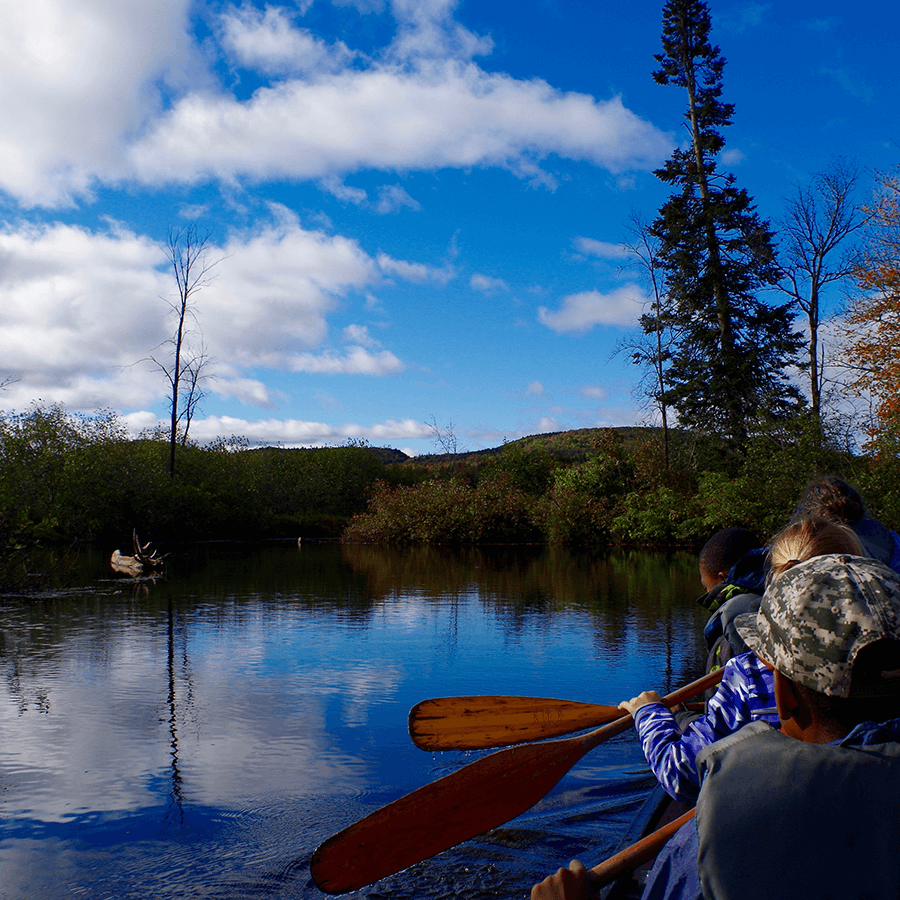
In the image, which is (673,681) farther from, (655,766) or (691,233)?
(691,233)

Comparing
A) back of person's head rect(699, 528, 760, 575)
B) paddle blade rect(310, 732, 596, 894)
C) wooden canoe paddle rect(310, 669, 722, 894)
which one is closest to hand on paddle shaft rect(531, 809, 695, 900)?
wooden canoe paddle rect(310, 669, 722, 894)

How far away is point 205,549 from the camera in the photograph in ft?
88.4

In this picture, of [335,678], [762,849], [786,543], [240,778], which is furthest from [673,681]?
[762,849]

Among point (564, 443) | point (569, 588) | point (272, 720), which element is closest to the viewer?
point (272, 720)

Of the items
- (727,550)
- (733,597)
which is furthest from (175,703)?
(733,597)

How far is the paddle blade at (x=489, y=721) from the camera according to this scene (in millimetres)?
3432

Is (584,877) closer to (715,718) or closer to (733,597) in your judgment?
(715,718)

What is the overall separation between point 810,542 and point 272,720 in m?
4.84

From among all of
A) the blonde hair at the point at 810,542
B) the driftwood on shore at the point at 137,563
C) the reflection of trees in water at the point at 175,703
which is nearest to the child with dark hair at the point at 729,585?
the blonde hair at the point at 810,542

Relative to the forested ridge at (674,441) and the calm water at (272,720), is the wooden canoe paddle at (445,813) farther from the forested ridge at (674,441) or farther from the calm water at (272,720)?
the forested ridge at (674,441)

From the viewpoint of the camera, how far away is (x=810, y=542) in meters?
2.38

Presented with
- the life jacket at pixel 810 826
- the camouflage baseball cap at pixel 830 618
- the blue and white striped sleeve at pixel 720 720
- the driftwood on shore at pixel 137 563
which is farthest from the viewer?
the driftwood on shore at pixel 137 563

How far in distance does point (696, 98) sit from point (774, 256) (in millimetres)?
6664

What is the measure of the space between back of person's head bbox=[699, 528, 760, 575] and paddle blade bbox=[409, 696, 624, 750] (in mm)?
993
